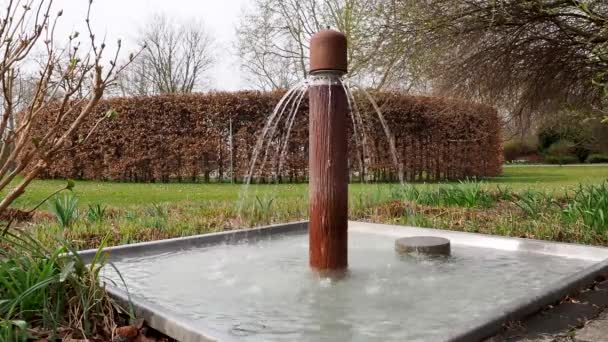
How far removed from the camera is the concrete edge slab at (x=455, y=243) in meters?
2.07

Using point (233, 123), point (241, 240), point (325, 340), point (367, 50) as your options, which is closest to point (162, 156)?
point (233, 123)

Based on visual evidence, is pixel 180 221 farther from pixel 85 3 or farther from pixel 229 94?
pixel 229 94

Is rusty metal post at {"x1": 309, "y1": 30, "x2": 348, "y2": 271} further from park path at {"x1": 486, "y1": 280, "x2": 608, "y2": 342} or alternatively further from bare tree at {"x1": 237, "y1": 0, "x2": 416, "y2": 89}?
bare tree at {"x1": 237, "y1": 0, "x2": 416, "y2": 89}

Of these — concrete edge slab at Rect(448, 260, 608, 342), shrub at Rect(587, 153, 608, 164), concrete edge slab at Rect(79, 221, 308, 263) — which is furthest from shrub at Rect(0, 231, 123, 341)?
shrub at Rect(587, 153, 608, 164)

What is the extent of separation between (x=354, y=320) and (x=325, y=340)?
33 centimetres

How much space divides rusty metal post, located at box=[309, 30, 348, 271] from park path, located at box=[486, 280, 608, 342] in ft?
4.16

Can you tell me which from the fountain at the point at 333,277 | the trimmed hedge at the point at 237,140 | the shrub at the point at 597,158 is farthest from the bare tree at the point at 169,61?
the fountain at the point at 333,277

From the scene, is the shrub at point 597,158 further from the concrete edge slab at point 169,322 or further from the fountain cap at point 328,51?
the concrete edge slab at point 169,322

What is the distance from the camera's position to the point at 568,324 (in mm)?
2334

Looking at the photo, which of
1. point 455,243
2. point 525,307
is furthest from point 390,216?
point 525,307

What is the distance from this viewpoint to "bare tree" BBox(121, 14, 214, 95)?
99.3 feet

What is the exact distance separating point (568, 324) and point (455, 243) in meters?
2.23

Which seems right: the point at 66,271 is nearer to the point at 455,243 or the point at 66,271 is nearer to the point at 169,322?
the point at 169,322

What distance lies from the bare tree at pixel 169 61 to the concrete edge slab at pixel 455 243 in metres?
26.2
